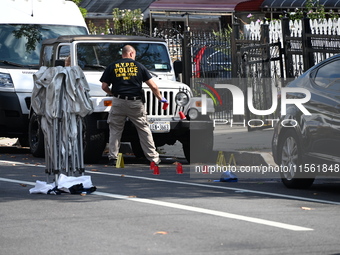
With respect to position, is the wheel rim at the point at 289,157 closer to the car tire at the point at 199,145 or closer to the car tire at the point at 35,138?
the car tire at the point at 199,145

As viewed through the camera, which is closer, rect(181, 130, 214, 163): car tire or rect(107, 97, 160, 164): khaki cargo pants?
rect(107, 97, 160, 164): khaki cargo pants

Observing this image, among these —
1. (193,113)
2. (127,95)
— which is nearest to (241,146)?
(193,113)

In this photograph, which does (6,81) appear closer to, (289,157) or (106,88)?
(106,88)

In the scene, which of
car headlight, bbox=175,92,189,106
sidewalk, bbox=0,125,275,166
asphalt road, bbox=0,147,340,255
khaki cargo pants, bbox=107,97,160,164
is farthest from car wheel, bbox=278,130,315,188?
car headlight, bbox=175,92,189,106

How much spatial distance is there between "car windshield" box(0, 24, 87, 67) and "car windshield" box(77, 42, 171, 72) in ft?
7.25

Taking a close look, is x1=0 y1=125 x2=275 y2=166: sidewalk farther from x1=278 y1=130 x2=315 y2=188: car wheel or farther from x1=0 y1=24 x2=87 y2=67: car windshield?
x1=278 y1=130 x2=315 y2=188: car wheel

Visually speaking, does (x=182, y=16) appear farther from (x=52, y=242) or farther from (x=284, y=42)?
A: (x=52, y=242)

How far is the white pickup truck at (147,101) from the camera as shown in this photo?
14.6 m

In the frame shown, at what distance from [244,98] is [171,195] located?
9.13 meters

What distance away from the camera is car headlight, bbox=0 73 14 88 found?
1686 centimetres

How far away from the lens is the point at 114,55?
15.8 m

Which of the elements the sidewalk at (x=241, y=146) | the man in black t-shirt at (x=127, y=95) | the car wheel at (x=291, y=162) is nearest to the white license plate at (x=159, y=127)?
the man in black t-shirt at (x=127, y=95)

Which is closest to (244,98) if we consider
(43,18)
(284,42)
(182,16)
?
(284,42)

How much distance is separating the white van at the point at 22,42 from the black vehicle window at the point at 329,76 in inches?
293
